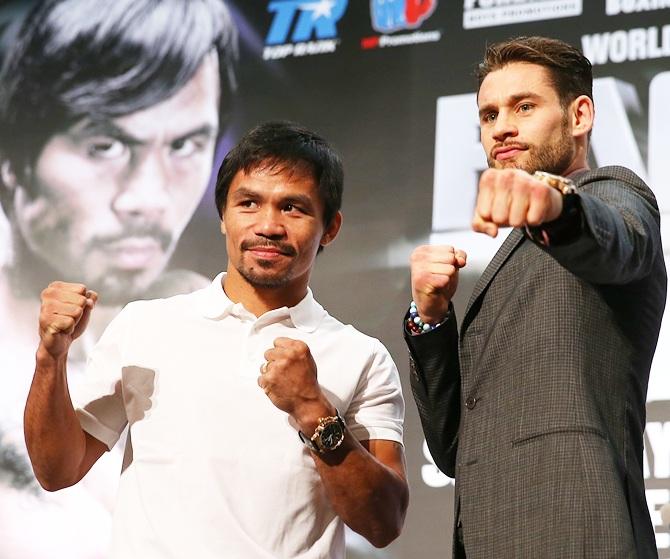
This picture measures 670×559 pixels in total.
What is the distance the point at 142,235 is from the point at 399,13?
1.12 meters

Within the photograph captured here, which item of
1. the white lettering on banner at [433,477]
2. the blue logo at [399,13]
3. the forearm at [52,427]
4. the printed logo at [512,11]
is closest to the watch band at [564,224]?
the forearm at [52,427]

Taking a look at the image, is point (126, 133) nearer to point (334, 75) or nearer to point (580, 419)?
point (334, 75)

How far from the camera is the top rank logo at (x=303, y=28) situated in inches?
144

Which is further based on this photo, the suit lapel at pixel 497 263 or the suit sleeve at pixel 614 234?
the suit lapel at pixel 497 263

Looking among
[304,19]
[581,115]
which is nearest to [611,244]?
[581,115]

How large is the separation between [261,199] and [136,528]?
2.21 feet

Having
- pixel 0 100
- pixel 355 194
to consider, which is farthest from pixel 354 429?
pixel 0 100

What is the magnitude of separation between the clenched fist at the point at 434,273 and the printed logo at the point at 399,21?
1.90 meters

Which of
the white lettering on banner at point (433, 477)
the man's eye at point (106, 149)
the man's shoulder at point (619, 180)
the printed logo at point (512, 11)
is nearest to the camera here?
the man's shoulder at point (619, 180)

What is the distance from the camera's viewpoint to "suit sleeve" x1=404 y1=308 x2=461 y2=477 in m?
1.83

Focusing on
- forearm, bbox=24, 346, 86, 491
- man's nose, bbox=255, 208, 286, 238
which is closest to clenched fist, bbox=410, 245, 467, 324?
man's nose, bbox=255, 208, 286, 238

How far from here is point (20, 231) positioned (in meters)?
3.73

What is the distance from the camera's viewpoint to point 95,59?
387 cm

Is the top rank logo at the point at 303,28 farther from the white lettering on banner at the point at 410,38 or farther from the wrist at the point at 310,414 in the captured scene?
the wrist at the point at 310,414
